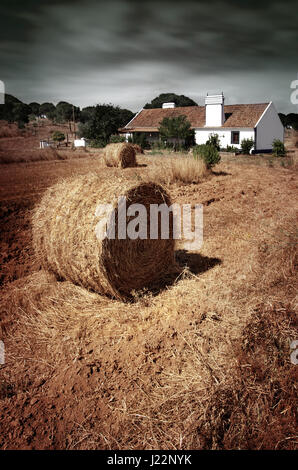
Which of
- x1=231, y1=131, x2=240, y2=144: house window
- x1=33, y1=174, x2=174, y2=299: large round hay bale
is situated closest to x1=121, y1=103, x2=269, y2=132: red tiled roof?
x1=231, y1=131, x2=240, y2=144: house window

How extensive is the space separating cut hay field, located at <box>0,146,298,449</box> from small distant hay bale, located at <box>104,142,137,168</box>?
11.6m

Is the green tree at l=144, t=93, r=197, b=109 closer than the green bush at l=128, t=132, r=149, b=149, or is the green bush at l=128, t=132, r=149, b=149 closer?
the green bush at l=128, t=132, r=149, b=149

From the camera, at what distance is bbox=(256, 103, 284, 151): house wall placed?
103 feet

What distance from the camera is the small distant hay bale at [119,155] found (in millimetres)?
16750

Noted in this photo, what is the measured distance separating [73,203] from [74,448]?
9.42 feet

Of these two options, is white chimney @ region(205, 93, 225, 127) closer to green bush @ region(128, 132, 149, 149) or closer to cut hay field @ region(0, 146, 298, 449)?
green bush @ region(128, 132, 149, 149)

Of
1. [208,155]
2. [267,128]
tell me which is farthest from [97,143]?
[208,155]

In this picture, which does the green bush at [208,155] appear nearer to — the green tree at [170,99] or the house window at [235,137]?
the house window at [235,137]

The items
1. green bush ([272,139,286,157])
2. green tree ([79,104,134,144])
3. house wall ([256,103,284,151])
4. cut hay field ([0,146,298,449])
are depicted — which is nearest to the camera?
cut hay field ([0,146,298,449])

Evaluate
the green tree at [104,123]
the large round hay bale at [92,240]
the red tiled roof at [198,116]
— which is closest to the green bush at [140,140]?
the red tiled roof at [198,116]

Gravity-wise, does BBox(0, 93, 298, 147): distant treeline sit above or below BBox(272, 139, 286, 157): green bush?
above

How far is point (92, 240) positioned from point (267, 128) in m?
32.8

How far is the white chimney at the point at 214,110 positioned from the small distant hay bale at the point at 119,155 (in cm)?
1893
